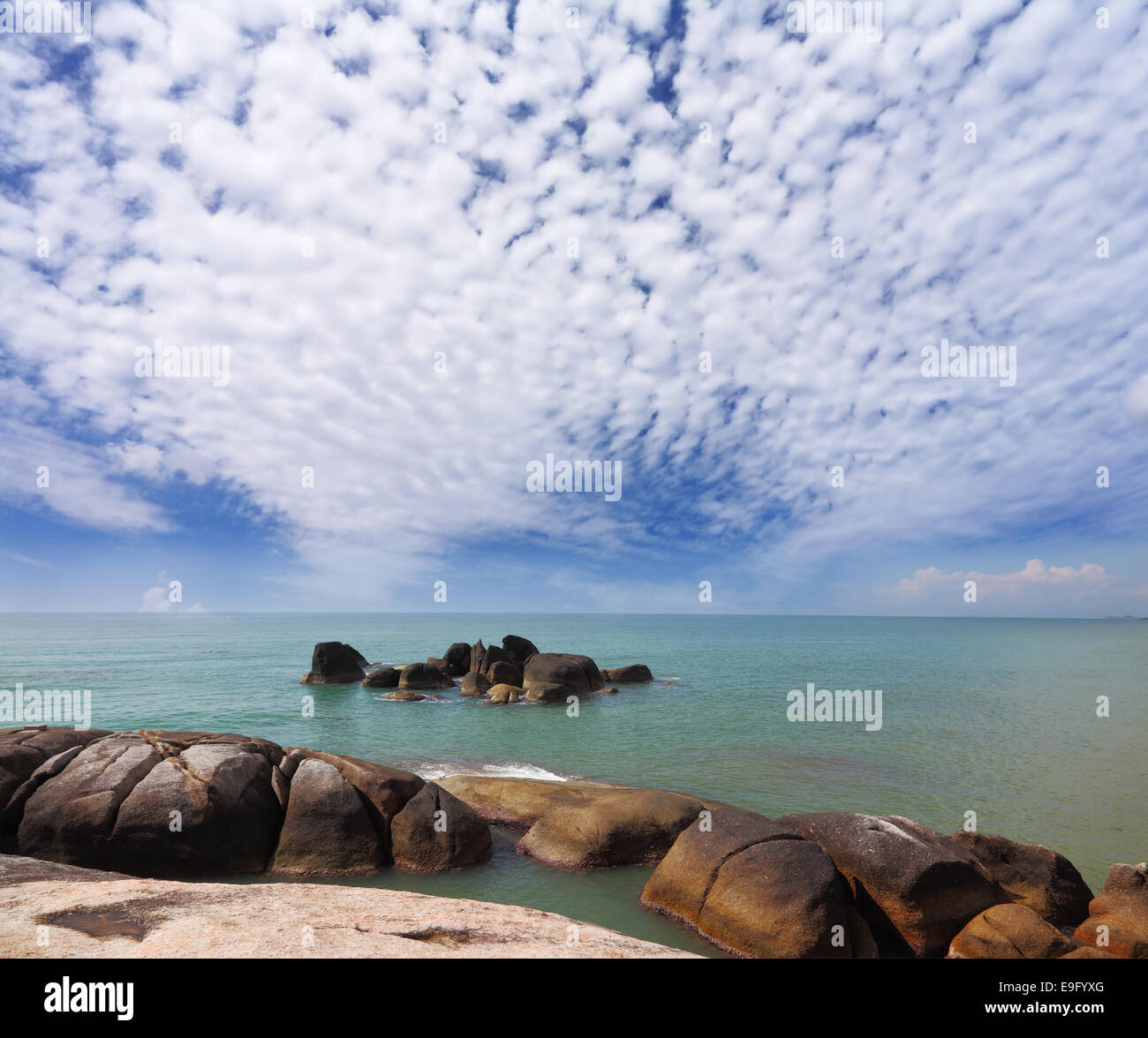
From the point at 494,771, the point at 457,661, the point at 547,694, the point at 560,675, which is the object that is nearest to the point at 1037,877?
the point at 494,771

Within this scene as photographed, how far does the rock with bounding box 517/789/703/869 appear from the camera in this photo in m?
12.0

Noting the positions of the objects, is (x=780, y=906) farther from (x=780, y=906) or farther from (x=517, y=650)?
(x=517, y=650)

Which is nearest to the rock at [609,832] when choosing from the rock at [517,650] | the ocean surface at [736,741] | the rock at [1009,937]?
the ocean surface at [736,741]

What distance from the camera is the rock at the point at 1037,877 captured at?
984 cm

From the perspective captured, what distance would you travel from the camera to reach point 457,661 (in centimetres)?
4541

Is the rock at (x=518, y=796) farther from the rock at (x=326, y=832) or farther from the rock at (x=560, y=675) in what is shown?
the rock at (x=560, y=675)

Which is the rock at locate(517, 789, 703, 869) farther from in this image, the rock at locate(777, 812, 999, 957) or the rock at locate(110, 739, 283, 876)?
the rock at locate(110, 739, 283, 876)

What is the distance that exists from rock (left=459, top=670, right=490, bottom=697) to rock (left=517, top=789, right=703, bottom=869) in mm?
25677

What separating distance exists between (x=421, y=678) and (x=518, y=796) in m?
27.4

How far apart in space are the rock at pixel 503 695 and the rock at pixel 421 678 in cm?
621

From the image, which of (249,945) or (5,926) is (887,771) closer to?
(249,945)

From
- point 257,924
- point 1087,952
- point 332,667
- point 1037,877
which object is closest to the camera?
point 257,924
